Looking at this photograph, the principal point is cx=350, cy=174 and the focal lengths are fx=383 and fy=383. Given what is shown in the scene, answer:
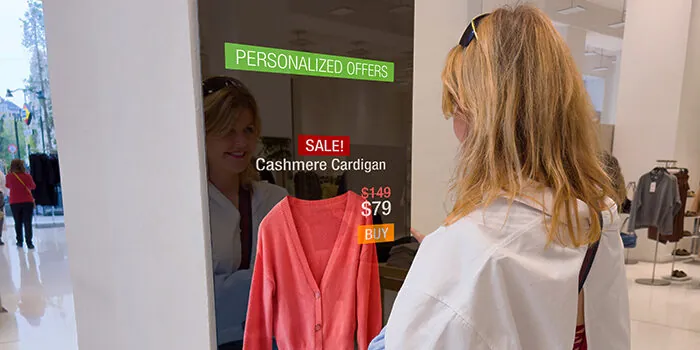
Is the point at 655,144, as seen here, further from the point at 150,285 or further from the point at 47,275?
the point at 47,275

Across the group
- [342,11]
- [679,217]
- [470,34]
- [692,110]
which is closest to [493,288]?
[470,34]

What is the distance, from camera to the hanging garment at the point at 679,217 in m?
4.36

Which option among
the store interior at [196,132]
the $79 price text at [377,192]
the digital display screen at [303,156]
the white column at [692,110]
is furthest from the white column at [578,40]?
the $79 price text at [377,192]

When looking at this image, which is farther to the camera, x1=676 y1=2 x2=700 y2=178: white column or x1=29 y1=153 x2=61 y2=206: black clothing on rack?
x1=29 y1=153 x2=61 y2=206: black clothing on rack

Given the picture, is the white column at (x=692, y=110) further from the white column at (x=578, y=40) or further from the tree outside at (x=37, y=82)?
the tree outside at (x=37, y=82)

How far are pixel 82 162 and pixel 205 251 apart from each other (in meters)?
0.73

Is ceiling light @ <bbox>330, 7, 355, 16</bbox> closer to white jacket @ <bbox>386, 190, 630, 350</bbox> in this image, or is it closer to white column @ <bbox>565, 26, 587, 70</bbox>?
white jacket @ <bbox>386, 190, 630, 350</bbox>

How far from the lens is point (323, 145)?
1380 mm

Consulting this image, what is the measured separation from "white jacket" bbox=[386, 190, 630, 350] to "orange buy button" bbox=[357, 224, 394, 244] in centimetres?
78

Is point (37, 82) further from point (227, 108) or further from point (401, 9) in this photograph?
point (401, 9)

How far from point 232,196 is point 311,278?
0.44 meters

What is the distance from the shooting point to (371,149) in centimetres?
149

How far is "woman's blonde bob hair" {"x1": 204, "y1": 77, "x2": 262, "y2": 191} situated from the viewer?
1218 millimetres

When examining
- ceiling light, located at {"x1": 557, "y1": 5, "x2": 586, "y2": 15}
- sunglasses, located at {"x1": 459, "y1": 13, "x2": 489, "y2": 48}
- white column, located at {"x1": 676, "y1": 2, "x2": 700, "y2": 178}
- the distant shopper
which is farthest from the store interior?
the distant shopper
